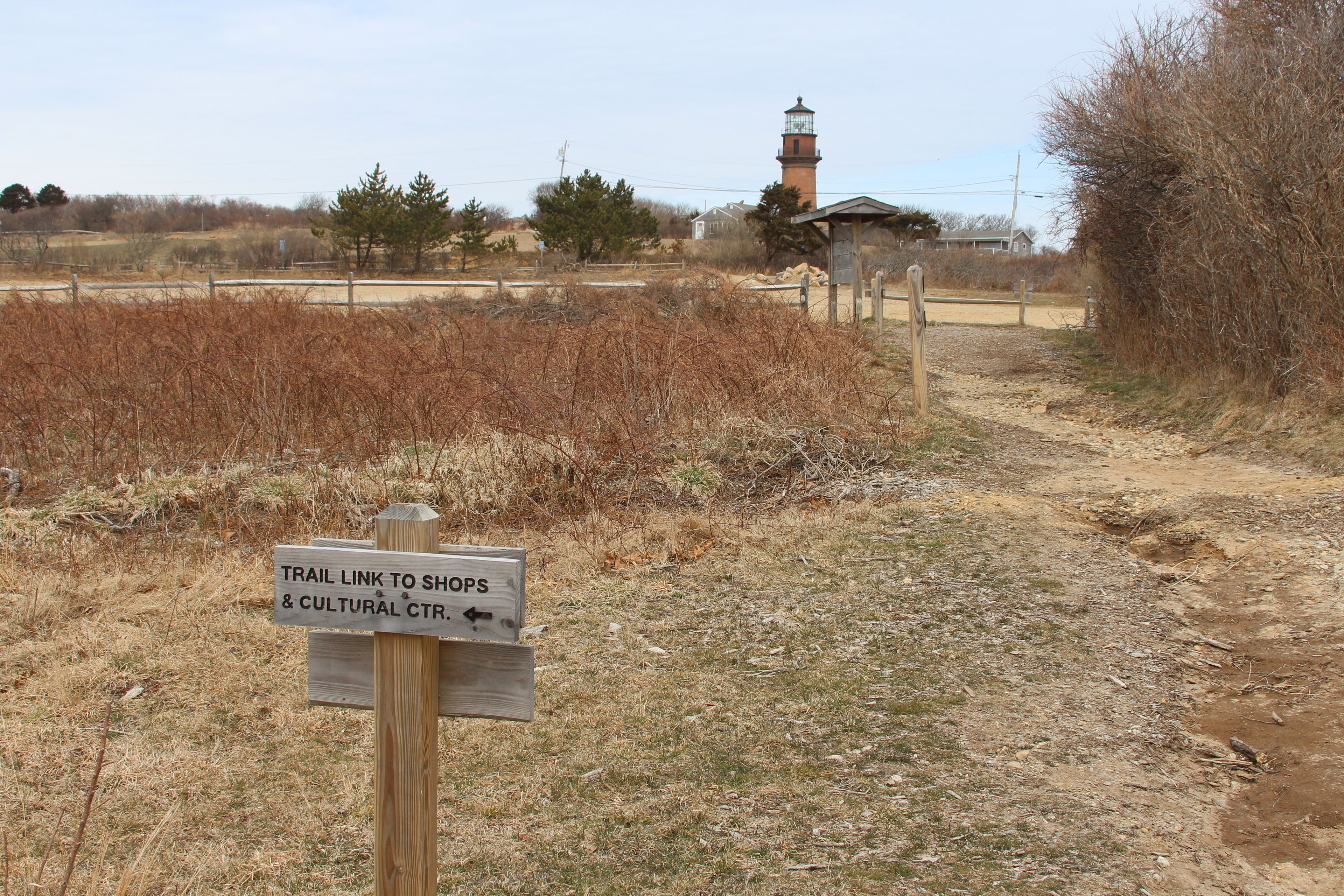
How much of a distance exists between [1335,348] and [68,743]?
9.31 meters

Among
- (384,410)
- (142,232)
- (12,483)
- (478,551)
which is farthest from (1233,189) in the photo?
(142,232)

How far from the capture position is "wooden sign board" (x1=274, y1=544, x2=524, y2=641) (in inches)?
75.4

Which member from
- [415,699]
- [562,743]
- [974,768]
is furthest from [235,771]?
[974,768]

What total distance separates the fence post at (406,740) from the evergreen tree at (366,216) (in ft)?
112

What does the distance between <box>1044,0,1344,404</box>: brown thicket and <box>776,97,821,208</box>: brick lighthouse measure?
110ft

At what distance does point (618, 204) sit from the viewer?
37.8 metres

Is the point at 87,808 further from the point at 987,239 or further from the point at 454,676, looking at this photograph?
the point at 987,239

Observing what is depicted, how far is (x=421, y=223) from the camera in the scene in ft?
115

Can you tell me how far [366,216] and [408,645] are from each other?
112 ft

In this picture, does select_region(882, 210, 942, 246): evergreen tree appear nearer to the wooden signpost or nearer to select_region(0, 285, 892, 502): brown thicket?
Answer: select_region(0, 285, 892, 502): brown thicket

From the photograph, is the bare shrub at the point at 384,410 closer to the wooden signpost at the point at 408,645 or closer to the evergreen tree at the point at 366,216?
the wooden signpost at the point at 408,645

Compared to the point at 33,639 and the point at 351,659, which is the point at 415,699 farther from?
the point at 33,639

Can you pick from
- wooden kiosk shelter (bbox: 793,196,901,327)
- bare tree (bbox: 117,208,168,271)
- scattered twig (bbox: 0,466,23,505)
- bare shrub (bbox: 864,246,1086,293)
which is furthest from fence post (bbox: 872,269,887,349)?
bare tree (bbox: 117,208,168,271)

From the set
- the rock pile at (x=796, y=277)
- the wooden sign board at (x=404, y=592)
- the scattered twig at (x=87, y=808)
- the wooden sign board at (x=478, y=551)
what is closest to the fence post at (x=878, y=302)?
the scattered twig at (x=87, y=808)
